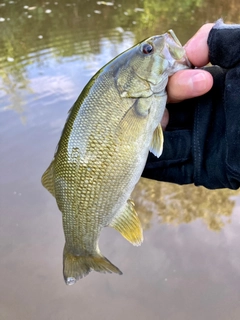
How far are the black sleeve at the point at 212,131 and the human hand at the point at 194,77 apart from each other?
0.18ft

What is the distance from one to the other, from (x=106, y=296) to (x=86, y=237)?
1.38 meters

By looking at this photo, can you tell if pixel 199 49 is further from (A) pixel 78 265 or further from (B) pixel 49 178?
(A) pixel 78 265

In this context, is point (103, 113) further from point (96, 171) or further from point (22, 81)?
point (22, 81)

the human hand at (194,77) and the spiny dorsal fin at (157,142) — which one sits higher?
the human hand at (194,77)

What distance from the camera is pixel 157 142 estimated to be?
1.69 metres

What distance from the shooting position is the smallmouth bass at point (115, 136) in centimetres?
165

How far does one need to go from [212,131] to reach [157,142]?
16.2 inches

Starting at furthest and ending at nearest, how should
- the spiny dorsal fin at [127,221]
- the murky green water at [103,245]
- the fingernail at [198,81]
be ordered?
1. the murky green water at [103,245]
2. the spiny dorsal fin at [127,221]
3. the fingernail at [198,81]

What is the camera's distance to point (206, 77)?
164cm

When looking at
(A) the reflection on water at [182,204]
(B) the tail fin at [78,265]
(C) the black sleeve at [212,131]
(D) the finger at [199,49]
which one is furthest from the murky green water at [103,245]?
(D) the finger at [199,49]

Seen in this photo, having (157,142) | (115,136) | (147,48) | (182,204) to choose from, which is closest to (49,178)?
(115,136)

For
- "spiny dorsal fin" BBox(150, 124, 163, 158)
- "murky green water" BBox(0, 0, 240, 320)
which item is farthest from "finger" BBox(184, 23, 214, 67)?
"murky green water" BBox(0, 0, 240, 320)

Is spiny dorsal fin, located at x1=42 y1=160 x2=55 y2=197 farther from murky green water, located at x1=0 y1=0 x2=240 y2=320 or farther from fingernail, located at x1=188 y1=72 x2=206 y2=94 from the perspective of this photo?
murky green water, located at x1=0 y1=0 x2=240 y2=320

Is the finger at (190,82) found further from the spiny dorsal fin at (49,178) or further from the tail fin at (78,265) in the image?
the tail fin at (78,265)
